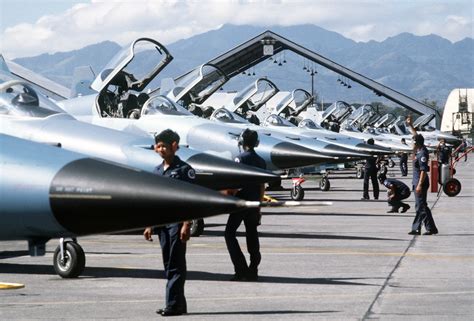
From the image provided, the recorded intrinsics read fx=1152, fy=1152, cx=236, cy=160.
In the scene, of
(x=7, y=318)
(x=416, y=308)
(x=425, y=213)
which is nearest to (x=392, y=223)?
(x=425, y=213)

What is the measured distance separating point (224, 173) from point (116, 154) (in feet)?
5.65

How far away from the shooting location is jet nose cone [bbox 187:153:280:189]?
1518cm

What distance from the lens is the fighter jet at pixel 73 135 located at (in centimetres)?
1678

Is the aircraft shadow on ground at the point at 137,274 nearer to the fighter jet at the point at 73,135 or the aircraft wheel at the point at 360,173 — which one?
the fighter jet at the point at 73,135

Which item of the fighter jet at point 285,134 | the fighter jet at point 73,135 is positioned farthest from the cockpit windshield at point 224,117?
the fighter jet at point 73,135

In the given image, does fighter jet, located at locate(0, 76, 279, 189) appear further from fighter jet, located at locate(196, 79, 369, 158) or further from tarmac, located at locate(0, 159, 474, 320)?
fighter jet, located at locate(196, 79, 369, 158)

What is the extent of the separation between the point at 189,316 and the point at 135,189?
349cm

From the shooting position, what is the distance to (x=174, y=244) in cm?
1123

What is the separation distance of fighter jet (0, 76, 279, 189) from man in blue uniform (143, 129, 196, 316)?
4617 millimetres

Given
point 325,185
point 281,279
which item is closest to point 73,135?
point 281,279

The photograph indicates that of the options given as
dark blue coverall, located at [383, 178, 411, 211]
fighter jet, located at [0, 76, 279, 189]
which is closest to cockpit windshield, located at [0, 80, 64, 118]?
fighter jet, located at [0, 76, 279, 189]

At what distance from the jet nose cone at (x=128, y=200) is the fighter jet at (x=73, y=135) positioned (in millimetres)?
7869

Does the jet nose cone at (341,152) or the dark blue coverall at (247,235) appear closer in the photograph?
the dark blue coverall at (247,235)

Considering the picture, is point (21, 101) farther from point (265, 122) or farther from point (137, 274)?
point (265, 122)
